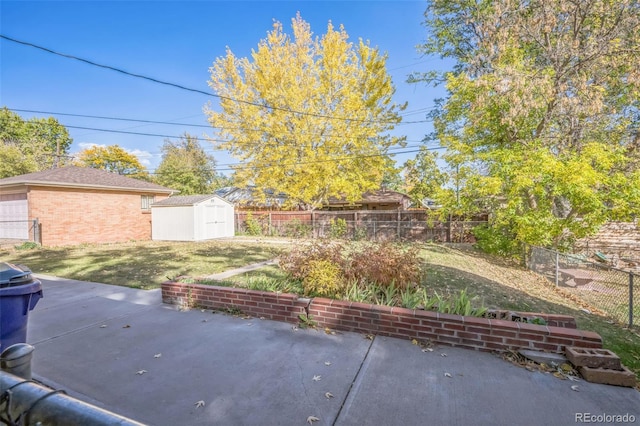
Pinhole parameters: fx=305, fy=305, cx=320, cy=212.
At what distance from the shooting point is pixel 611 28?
29.0 ft

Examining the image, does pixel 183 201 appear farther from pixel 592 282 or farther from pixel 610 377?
pixel 610 377

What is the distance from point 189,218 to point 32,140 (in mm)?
28034

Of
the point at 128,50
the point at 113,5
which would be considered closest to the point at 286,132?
the point at 128,50

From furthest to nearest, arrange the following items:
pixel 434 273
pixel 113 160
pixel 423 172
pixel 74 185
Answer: pixel 113 160 → pixel 423 172 → pixel 74 185 → pixel 434 273

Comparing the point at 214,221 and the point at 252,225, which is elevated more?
the point at 214,221

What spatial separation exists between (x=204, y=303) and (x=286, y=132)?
489 inches

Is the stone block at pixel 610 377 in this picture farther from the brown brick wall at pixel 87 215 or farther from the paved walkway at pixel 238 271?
the brown brick wall at pixel 87 215

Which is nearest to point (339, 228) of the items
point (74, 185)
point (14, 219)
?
point (74, 185)

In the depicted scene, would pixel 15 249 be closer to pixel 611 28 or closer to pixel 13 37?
pixel 13 37

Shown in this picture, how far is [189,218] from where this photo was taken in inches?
632

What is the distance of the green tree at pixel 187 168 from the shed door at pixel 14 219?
1165 centimetres

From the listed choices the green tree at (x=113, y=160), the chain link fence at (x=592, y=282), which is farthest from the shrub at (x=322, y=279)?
the green tree at (x=113, y=160)

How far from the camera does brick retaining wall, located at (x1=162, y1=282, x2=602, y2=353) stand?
10.6ft

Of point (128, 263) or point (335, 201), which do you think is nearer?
point (128, 263)
